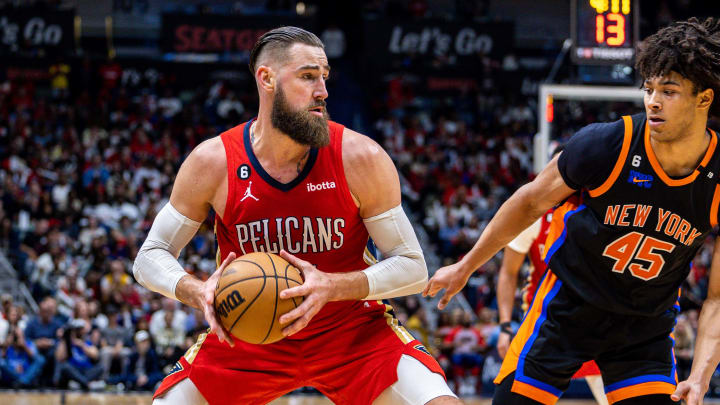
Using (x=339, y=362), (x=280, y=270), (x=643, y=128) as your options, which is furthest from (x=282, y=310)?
(x=643, y=128)

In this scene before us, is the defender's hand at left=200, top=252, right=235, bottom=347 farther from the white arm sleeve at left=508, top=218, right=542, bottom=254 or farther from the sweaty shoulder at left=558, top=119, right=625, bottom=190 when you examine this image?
the white arm sleeve at left=508, top=218, right=542, bottom=254

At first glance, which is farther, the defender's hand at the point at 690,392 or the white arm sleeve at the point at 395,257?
the white arm sleeve at the point at 395,257

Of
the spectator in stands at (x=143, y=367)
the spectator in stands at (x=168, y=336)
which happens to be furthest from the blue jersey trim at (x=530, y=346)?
the spectator in stands at (x=143, y=367)

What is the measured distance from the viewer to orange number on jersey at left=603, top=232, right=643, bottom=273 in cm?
369

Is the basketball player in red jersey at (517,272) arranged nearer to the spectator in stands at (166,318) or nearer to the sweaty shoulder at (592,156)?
the sweaty shoulder at (592,156)

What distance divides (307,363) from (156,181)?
42.5 feet

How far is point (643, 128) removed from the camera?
365 cm

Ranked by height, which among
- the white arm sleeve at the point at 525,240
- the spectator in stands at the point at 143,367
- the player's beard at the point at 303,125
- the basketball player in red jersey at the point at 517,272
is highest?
the player's beard at the point at 303,125

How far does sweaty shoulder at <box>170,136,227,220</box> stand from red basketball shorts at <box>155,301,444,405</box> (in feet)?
1.94

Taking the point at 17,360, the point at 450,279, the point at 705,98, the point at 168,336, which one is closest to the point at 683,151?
the point at 705,98

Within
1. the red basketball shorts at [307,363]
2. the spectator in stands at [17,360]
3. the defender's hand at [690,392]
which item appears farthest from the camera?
the spectator in stands at [17,360]

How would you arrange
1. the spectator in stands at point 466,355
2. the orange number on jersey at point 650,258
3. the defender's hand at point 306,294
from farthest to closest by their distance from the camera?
the spectator in stands at point 466,355 → the orange number on jersey at point 650,258 → the defender's hand at point 306,294

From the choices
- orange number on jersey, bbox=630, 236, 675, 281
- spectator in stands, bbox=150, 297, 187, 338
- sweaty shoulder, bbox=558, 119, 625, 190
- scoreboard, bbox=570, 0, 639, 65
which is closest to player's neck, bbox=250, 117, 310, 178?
sweaty shoulder, bbox=558, 119, 625, 190

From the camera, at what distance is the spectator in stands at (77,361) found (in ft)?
35.9
